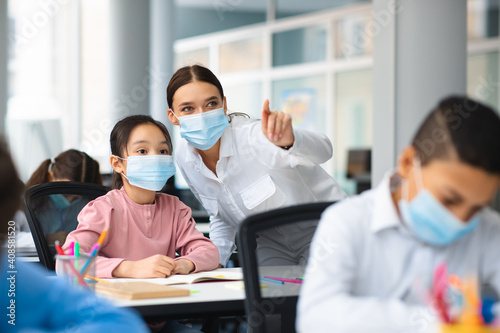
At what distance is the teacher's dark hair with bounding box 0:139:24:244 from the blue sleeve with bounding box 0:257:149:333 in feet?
0.65

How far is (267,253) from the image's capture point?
1.74 metres

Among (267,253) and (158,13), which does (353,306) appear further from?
(158,13)

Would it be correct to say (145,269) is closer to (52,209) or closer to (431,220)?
(52,209)

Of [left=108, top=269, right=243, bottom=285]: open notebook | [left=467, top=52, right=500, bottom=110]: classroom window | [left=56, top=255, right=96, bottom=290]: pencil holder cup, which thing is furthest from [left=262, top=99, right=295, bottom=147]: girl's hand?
[left=467, top=52, right=500, bottom=110]: classroom window

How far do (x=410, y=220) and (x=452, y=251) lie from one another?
14 centimetres

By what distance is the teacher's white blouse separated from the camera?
2.46m

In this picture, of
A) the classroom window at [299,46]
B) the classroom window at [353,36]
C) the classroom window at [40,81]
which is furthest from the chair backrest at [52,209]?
the classroom window at [299,46]

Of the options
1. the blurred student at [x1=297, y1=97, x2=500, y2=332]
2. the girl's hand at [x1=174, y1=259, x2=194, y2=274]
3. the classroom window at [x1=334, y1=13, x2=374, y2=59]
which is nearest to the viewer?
the blurred student at [x1=297, y1=97, x2=500, y2=332]

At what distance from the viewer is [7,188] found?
874 millimetres

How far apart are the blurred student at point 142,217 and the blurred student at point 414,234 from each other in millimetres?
932

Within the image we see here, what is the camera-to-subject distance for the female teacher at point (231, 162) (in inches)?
98.2

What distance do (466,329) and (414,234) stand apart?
17.9 inches

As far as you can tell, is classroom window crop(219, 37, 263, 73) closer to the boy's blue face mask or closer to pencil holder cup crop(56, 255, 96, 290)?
pencil holder cup crop(56, 255, 96, 290)

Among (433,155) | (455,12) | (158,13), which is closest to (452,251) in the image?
(433,155)
